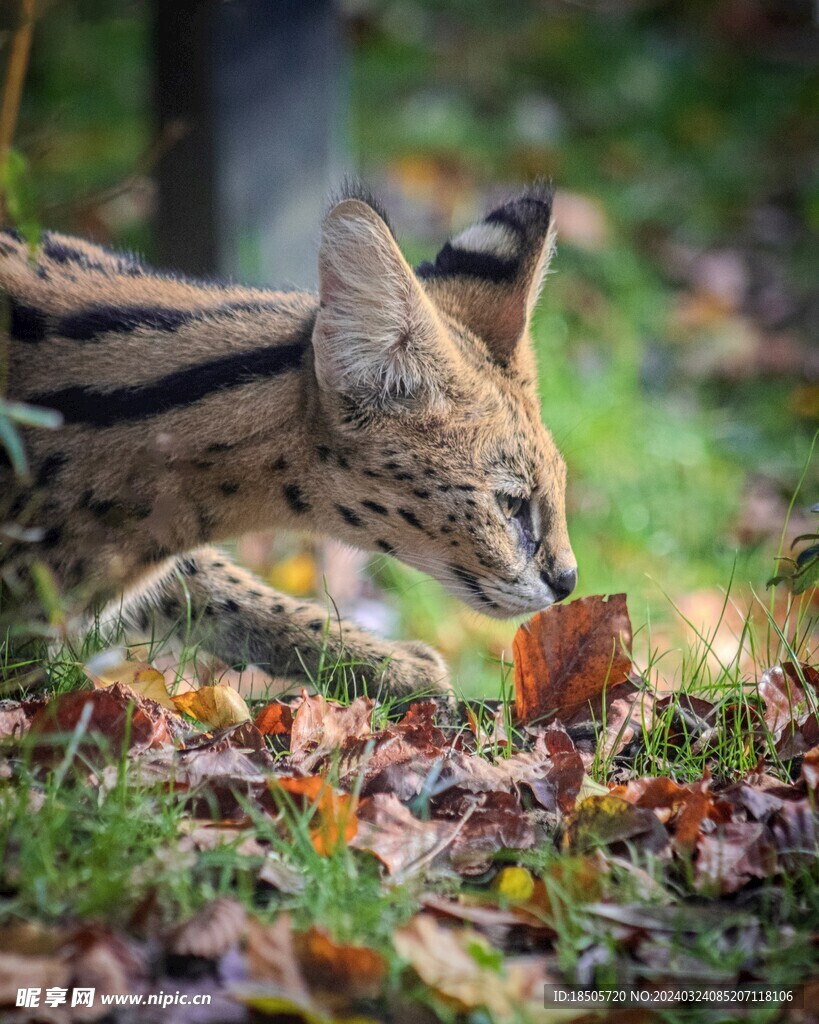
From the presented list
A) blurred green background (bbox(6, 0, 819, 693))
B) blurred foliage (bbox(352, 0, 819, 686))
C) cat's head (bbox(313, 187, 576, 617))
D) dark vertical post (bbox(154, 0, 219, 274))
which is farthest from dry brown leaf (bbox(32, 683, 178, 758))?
dark vertical post (bbox(154, 0, 219, 274))

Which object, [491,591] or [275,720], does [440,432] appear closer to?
[491,591]

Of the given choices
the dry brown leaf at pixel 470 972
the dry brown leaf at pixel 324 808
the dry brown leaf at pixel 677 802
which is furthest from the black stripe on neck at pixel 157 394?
the dry brown leaf at pixel 470 972

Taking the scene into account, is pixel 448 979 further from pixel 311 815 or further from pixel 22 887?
pixel 22 887

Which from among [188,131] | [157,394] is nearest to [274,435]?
[157,394]

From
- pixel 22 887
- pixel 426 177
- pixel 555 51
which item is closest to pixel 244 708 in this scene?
pixel 22 887

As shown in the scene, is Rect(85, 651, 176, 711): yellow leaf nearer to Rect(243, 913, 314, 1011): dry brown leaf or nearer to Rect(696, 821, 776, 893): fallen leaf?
Rect(243, 913, 314, 1011): dry brown leaf

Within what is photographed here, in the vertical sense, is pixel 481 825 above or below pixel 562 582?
below
